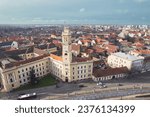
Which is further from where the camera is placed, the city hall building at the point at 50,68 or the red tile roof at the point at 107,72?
the red tile roof at the point at 107,72

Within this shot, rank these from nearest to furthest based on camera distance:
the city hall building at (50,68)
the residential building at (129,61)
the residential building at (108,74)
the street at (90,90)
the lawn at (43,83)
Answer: the street at (90,90)
the city hall building at (50,68)
the lawn at (43,83)
the residential building at (108,74)
the residential building at (129,61)

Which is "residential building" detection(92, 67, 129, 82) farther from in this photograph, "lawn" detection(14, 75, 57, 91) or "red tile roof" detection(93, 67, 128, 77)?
"lawn" detection(14, 75, 57, 91)

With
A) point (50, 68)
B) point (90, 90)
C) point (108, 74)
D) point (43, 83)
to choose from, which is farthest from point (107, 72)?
point (43, 83)

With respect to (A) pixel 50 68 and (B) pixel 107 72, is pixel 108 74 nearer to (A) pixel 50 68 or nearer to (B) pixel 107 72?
(B) pixel 107 72

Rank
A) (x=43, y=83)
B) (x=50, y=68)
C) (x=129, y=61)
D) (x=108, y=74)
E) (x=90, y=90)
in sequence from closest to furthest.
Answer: (x=90, y=90) → (x=43, y=83) → (x=108, y=74) → (x=50, y=68) → (x=129, y=61)

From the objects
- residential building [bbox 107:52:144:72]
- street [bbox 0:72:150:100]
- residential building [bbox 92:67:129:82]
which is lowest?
street [bbox 0:72:150:100]

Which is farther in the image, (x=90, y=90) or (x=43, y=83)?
(x=43, y=83)

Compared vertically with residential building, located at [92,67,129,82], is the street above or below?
below

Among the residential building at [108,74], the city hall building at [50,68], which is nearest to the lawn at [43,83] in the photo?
the city hall building at [50,68]

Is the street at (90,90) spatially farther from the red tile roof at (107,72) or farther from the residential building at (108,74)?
the red tile roof at (107,72)

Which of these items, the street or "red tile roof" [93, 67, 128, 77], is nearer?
the street

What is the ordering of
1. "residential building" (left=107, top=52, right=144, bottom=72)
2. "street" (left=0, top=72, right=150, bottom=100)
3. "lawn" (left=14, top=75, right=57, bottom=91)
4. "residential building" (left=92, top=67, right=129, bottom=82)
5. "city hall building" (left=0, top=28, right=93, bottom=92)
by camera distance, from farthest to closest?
"residential building" (left=107, top=52, right=144, bottom=72)
"residential building" (left=92, top=67, right=129, bottom=82)
"lawn" (left=14, top=75, right=57, bottom=91)
"city hall building" (left=0, top=28, right=93, bottom=92)
"street" (left=0, top=72, right=150, bottom=100)

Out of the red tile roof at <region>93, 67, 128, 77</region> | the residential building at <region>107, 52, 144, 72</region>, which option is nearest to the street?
the red tile roof at <region>93, 67, 128, 77</region>

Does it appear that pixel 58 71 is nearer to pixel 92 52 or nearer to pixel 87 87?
pixel 87 87
